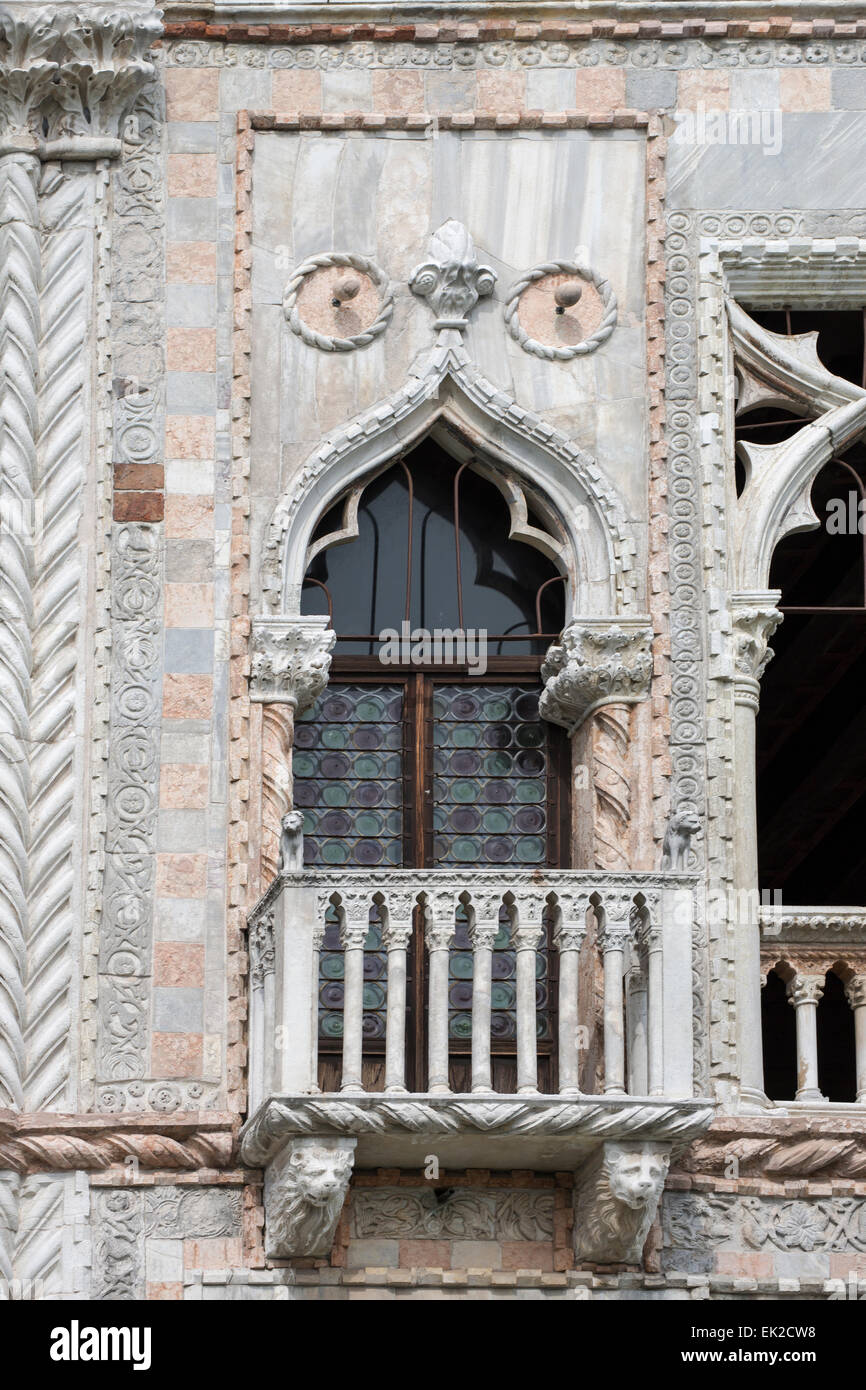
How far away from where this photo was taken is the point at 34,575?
15.6 m

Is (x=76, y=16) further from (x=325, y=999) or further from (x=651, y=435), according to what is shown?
(x=325, y=999)

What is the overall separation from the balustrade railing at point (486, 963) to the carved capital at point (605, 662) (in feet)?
4.47

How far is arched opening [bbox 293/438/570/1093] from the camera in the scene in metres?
15.6

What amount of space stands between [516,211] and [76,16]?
2415 millimetres

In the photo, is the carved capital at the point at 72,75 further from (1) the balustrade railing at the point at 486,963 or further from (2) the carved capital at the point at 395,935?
(2) the carved capital at the point at 395,935

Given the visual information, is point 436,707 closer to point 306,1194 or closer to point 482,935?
point 482,935

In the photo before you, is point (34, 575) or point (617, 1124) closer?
point (617, 1124)

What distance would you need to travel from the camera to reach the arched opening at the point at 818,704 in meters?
18.3

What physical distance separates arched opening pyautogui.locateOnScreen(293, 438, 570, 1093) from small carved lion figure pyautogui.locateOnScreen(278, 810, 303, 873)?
1.06m

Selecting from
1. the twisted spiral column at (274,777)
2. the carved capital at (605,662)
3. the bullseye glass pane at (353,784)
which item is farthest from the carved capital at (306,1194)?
the carved capital at (605,662)

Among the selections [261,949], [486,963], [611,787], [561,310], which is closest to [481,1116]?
[486,963]

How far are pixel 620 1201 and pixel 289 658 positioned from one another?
122 inches

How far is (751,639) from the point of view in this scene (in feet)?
51.5
